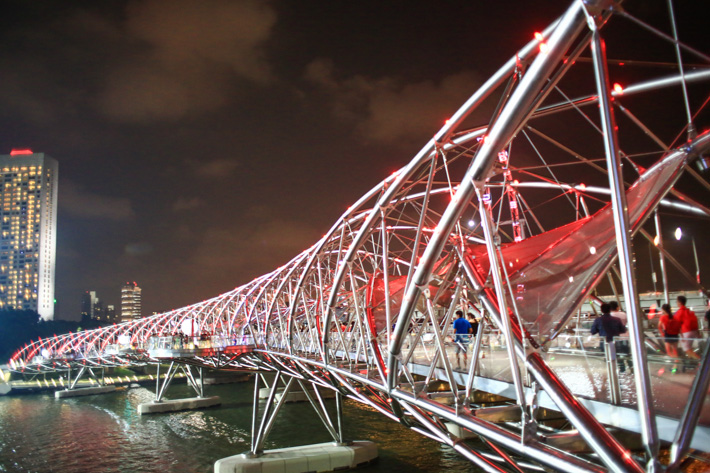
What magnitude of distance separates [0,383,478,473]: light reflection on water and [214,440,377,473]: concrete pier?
1.09m

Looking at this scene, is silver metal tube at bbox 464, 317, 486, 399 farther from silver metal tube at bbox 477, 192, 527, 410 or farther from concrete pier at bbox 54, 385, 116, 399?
concrete pier at bbox 54, 385, 116, 399

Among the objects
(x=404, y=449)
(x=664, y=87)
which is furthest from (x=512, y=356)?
(x=404, y=449)

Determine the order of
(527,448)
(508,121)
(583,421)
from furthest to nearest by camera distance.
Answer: (527,448), (508,121), (583,421)

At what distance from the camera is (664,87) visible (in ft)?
34.7

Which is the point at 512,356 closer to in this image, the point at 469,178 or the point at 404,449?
the point at 469,178

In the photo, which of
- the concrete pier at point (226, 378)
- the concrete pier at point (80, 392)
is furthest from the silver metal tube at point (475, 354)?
the concrete pier at point (80, 392)

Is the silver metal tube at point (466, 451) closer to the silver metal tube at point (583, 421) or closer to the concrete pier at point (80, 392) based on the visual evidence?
the silver metal tube at point (583, 421)

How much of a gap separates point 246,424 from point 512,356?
46.0 m

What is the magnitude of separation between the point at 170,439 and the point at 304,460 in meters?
18.8

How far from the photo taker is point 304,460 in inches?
1251

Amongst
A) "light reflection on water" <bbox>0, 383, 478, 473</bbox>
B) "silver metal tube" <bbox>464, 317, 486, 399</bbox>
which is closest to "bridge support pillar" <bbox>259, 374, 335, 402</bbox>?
"light reflection on water" <bbox>0, 383, 478, 473</bbox>

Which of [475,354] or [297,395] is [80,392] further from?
[475,354]

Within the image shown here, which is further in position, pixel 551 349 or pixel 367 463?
pixel 367 463

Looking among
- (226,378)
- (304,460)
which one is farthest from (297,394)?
(226,378)
